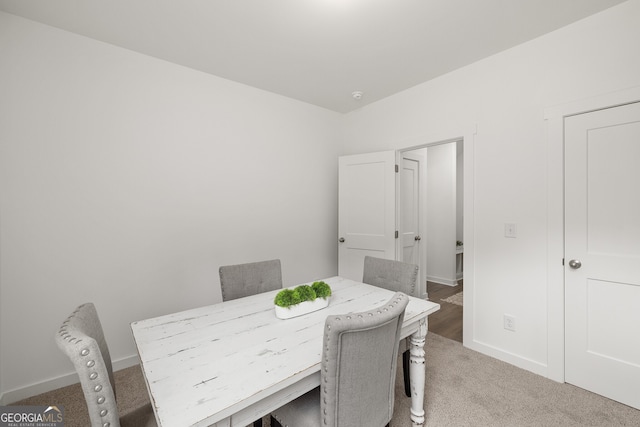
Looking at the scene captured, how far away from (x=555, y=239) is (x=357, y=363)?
1972 mm

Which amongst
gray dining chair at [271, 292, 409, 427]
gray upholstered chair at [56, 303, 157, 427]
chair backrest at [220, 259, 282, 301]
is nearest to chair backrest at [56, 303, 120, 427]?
gray upholstered chair at [56, 303, 157, 427]

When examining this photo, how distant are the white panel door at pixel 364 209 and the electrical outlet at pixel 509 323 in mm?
1167

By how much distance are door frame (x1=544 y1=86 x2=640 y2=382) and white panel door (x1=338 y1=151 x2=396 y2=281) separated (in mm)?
1390

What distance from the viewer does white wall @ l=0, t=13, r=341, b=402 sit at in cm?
194

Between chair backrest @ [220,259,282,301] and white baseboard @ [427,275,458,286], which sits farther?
white baseboard @ [427,275,458,286]

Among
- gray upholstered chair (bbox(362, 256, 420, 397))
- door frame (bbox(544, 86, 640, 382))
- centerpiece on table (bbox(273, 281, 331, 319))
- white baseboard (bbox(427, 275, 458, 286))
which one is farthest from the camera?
white baseboard (bbox(427, 275, 458, 286))

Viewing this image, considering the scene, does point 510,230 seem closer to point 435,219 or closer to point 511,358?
point 511,358

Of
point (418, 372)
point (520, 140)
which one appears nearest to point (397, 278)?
point (418, 372)

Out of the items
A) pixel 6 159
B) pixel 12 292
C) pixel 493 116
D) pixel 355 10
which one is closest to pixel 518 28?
pixel 493 116

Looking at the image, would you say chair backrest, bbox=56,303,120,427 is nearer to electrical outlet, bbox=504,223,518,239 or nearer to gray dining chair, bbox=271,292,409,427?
gray dining chair, bbox=271,292,409,427

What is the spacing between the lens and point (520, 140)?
88.8 inches

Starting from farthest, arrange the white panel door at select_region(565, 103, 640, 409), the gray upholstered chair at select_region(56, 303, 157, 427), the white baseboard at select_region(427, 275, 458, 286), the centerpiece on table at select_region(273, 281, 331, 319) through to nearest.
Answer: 1. the white baseboard at select_region(427, 275, 458, 286)
2. the white panel door at select_region(565, 103, 640, 409)
3. the centerpiece on table at select_region(273, 281, 331, 319)
4. the gray upholstered chair at select_region(56, 303, 157, 427)

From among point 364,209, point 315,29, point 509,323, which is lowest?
point 509,323

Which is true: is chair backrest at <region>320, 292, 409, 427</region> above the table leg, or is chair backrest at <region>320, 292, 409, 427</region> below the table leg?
above
